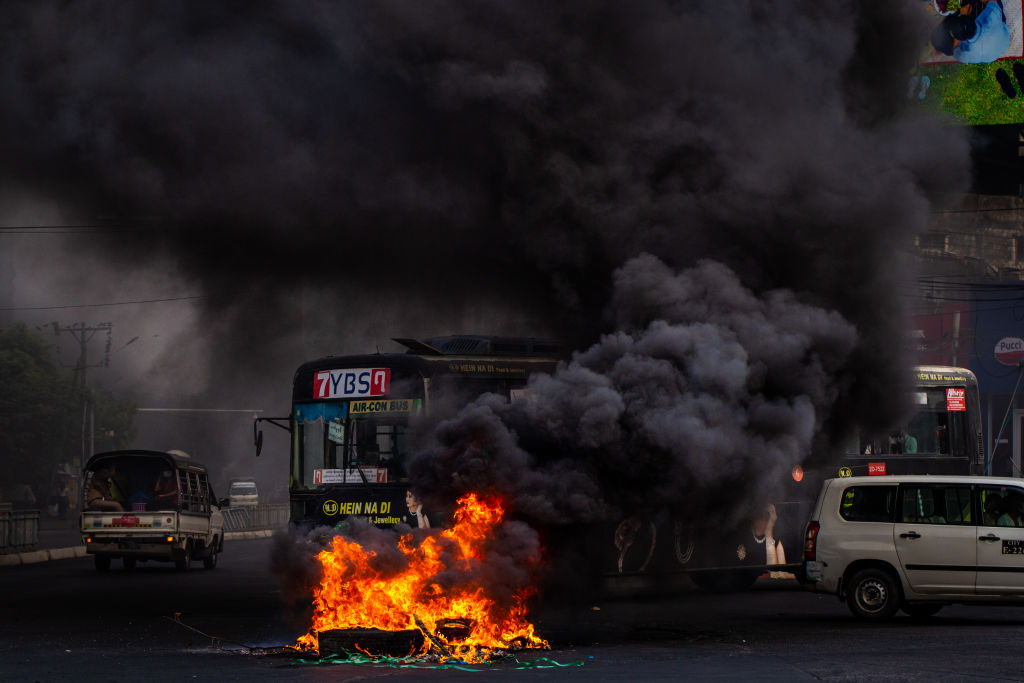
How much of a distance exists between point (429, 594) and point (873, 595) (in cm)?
572

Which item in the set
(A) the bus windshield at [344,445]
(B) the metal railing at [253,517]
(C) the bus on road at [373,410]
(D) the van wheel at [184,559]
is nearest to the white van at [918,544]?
(C) the bus on road at [373,410]

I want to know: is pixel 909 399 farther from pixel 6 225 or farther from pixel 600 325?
pixel 6 225

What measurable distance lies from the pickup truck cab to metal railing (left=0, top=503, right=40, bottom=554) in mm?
3028

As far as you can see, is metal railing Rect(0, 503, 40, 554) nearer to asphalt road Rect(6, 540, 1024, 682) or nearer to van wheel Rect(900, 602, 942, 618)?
asphalt road Rect(6, 540, 1024, 682)

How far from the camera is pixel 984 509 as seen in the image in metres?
14.0

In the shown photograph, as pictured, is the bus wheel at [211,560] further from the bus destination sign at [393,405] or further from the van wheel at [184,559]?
the bus destination sign at [393,405]

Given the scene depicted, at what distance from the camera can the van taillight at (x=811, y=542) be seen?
1455cm

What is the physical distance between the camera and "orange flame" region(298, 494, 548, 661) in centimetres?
1116

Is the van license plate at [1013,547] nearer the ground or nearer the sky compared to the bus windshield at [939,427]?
nearer the ground

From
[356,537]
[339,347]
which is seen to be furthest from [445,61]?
[339,347]

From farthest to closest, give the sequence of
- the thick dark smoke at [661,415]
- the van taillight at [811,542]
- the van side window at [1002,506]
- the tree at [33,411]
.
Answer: the tree at [33,411] < the van taillight at [811,542] < the van side window at [1002,506] < the thick dark smoke at [661,415]

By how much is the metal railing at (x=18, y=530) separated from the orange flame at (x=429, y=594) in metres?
19.8

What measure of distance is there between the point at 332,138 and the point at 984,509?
27.3 ft

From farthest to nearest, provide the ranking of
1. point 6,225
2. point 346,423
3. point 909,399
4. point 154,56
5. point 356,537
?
1. point 346,423
2. point 6,225
3. point 909,399
4. point 154,56
5. point 356,537
